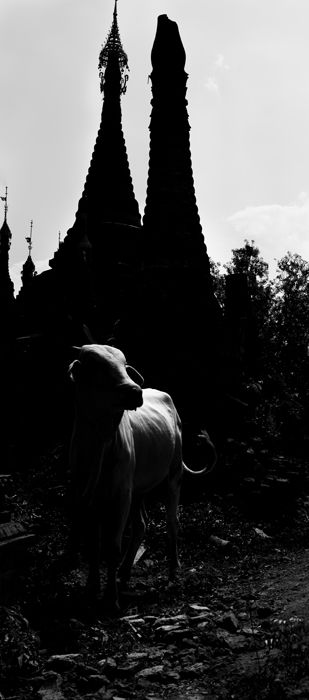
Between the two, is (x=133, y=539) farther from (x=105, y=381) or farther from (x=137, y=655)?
(x=137, y=655)

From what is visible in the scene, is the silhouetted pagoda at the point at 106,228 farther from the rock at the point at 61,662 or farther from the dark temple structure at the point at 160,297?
the rock at the point at 61,662

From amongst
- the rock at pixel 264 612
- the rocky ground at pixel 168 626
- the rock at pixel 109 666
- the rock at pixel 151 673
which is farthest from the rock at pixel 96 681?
the rock at pixel 264 612

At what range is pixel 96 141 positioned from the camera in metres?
33.0

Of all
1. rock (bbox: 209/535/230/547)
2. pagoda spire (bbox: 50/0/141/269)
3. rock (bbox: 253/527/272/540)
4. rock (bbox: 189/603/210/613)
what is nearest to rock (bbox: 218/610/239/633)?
rock (bbox: 189/603/210/613)

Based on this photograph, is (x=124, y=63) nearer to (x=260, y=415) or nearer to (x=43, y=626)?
(x=260, y=415)

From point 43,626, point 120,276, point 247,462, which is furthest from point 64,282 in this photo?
point 43,626

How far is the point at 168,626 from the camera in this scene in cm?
559

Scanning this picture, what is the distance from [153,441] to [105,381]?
1553 millimetres

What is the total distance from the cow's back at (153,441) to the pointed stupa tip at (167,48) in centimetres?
1547

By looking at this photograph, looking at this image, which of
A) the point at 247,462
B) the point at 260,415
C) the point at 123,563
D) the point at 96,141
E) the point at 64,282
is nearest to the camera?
the point at 123,563

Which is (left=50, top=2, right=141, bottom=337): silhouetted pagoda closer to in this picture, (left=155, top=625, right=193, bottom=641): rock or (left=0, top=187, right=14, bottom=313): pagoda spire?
(left=0, top=187, right=14, bottom=313): pagoda spire

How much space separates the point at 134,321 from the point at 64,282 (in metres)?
7.49

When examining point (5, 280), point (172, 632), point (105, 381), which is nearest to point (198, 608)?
point (172, 632)

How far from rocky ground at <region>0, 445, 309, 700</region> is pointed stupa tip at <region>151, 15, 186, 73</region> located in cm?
1517
